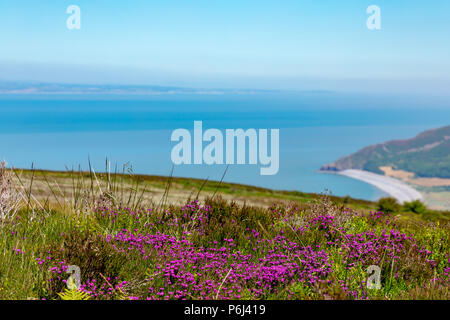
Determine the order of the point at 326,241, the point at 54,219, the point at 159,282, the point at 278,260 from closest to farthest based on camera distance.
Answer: the point at 159,282 → the point at 278,260 → the point at 326,241 → the point at 54,219

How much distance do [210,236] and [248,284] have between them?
1517 millimetres

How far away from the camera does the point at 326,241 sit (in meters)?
6.12
